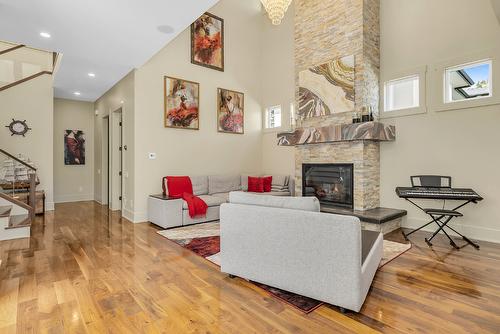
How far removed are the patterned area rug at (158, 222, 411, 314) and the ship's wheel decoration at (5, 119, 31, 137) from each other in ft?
14.8

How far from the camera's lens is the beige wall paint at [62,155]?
25.0 ft

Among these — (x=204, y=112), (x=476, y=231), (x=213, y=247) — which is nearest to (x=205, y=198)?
(x=213, y=247)

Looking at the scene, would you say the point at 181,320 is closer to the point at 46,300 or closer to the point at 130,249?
the point at 46,300

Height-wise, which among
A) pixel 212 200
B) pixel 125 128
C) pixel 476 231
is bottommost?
pixel 476 231

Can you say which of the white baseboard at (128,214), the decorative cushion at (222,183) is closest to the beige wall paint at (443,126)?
the decorative cushion at (222,183)

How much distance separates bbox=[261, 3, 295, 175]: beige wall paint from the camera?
6.82 meters

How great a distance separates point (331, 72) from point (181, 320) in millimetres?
4897

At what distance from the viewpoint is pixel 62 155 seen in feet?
25.2

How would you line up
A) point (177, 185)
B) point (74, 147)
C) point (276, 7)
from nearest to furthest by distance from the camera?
point (276, 7) < point (177, 185) < point (74, 147)

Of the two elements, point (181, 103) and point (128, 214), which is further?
point (181, 103)

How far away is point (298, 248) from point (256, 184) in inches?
158

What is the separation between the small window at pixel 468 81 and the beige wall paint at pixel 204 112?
4.24m

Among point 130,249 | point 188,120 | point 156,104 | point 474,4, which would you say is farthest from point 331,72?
point 130,249

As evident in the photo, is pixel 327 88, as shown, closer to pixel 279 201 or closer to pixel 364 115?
pixel 364 115
